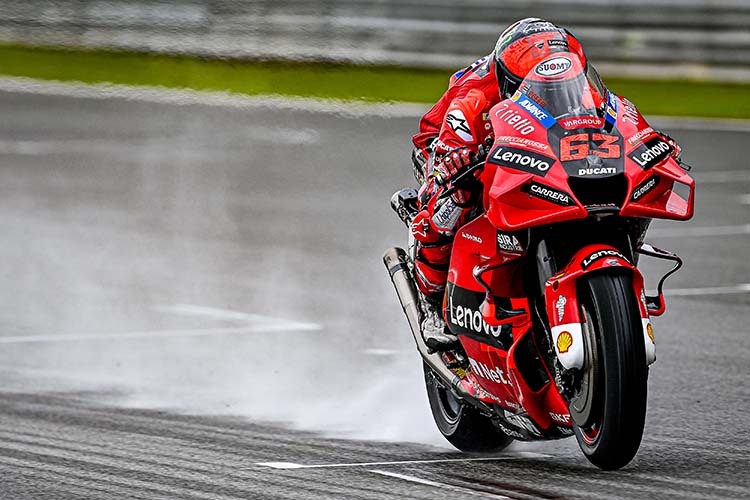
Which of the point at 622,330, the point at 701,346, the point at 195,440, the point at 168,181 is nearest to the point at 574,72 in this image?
the point at 622,330

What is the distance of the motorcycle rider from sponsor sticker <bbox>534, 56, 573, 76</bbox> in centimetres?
4

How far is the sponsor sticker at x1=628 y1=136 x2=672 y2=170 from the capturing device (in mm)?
5305

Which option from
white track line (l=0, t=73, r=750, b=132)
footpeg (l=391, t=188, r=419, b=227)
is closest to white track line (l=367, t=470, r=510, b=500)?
footpeg (l=391, t=188, r=419, b=227)

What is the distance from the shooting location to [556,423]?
5.57 metres

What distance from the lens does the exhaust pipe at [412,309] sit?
624 cm

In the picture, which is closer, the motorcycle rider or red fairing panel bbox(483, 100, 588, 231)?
red fairing panel bbox(483, 100, 588, 231)

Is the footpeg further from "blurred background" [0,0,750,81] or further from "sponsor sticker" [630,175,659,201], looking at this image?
"blurred background" [0,0,750,81]

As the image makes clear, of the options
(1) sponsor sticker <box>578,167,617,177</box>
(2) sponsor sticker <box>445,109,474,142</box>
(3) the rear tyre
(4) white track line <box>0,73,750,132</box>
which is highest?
(4) white track line <box>0,73,750,132</box>

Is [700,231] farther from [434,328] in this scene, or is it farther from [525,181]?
[525,181]

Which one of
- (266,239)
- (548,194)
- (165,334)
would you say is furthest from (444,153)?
(266,239)

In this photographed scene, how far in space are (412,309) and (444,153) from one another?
103 cm

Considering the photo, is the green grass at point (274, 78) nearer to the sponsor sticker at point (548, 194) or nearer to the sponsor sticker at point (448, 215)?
the sponsor sticker at point (448, 215)

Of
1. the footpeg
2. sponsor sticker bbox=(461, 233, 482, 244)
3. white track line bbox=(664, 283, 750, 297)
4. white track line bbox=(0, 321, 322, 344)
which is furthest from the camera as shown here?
white track line bbox=(664, 283, 750, 297)

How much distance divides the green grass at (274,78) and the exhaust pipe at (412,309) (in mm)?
9363
